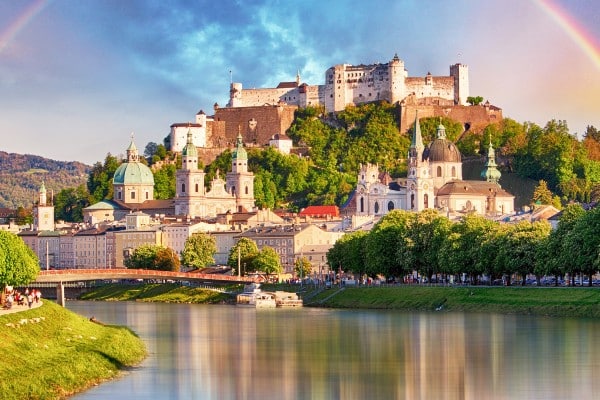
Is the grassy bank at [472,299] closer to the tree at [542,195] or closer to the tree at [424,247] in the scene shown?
the tree at [424,247]

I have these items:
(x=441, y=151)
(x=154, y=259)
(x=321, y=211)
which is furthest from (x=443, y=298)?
(x=321, y=211)

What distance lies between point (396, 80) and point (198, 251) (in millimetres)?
46939

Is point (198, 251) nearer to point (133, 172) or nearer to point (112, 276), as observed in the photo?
→ point (133, 172)

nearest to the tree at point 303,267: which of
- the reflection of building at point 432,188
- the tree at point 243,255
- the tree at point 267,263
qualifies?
the tree at point 267,263

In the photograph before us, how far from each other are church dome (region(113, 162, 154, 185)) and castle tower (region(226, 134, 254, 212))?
1238 centimetres

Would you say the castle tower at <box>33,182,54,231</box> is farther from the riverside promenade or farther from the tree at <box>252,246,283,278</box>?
the riverside promenade

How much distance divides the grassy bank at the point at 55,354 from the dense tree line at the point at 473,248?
29.2m

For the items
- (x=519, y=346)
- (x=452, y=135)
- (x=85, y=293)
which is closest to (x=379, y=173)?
(x=452, y=135)

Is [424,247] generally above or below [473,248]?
above

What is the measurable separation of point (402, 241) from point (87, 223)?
88330 mm

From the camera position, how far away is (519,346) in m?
61.1

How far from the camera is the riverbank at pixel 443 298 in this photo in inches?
3157

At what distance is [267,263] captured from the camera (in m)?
136

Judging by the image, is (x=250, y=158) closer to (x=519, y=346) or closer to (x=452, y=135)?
(x=452, y=135)
